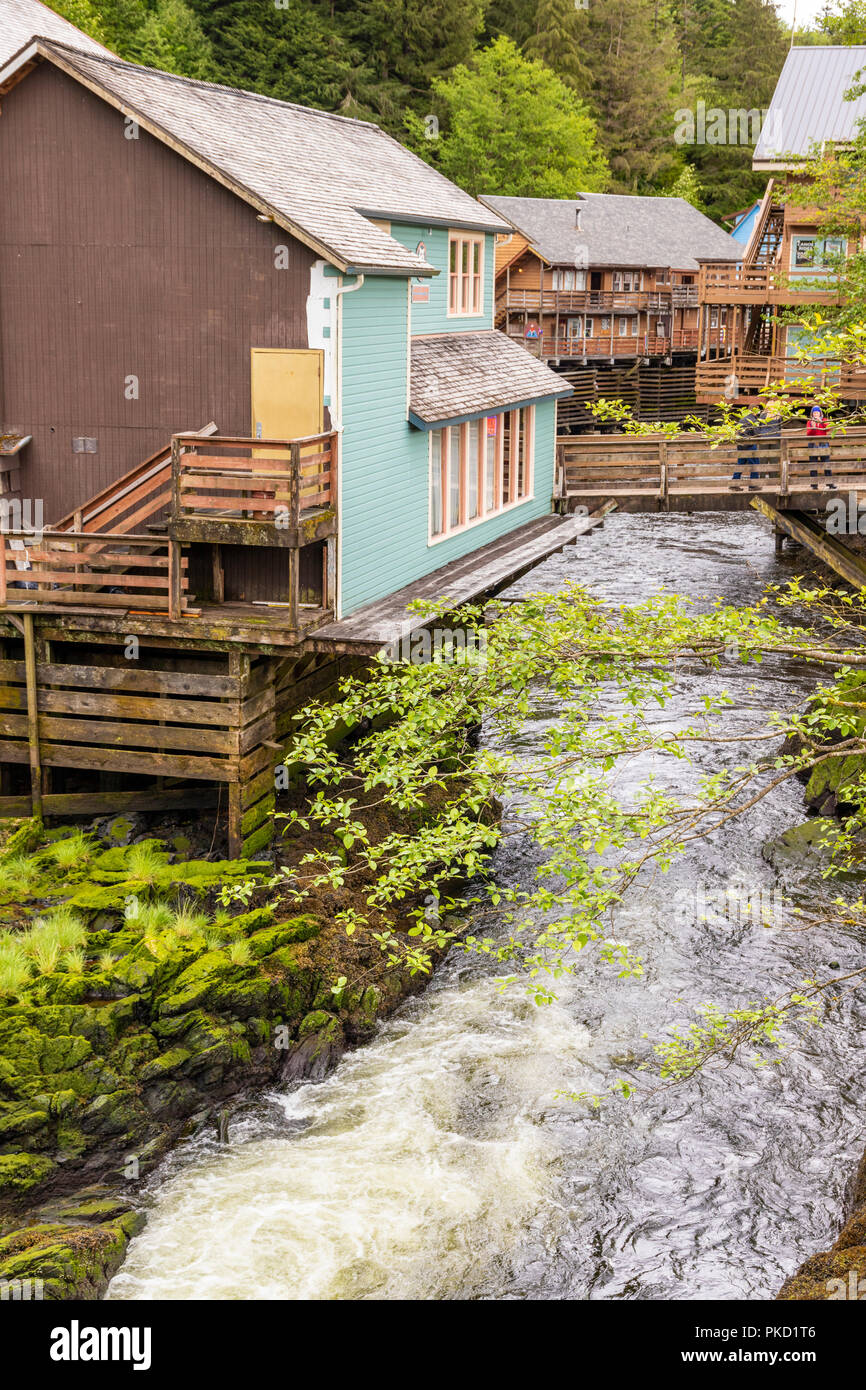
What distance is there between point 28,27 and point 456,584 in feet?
49.2

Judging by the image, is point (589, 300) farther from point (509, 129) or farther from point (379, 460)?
point (379, 460)

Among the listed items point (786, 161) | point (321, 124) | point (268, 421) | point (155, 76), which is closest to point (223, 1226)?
point (268, 421)

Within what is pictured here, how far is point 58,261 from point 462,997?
1028cm

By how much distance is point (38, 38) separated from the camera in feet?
53.4

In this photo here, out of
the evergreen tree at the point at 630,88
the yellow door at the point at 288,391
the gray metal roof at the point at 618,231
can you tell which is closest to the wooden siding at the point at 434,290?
the yellow door at the point at 288,391

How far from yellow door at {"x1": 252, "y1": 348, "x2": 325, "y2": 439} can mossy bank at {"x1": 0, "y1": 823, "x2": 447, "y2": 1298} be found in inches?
206

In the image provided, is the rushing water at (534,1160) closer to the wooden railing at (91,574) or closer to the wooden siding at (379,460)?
the wooden siding at (379,460)

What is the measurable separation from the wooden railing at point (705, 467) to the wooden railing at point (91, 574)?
48.3 feet

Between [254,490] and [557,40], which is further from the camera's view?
[557,40]

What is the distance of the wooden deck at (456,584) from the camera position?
53.8ft

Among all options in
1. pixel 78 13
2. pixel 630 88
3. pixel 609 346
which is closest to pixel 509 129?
pixel 609 346

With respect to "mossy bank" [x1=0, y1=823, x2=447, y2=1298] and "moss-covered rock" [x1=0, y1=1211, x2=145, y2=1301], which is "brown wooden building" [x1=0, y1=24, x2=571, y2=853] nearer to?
"mossy bank" [x1=0, y1=823, x2=447, y2=1298]

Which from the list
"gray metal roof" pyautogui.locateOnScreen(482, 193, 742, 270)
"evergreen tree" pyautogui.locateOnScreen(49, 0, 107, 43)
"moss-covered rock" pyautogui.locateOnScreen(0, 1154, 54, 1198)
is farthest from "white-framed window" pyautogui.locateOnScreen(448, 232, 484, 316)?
"gray metal roof" pyautogui.locateOnScreen(482, 193, 742, 270)

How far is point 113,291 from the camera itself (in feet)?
56.6
